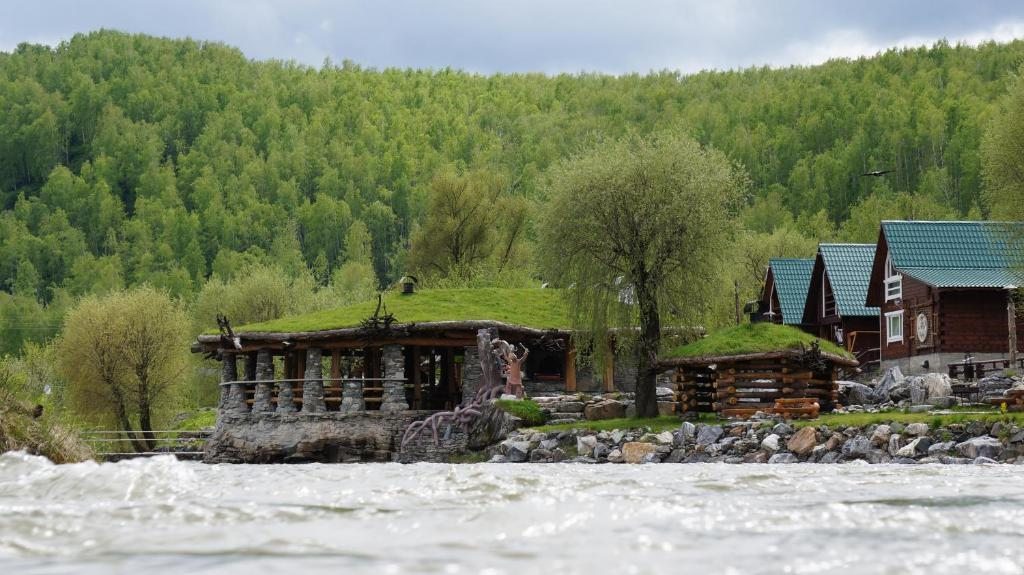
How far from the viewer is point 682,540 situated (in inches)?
370

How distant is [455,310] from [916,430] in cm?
1746

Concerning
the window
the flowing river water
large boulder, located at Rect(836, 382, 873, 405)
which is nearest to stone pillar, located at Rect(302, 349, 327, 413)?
large boulder, located at Rect(836, 382, 873, 405)

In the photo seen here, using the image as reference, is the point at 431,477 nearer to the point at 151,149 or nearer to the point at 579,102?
the point at 151,149

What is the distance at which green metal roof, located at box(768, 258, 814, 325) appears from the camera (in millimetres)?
57031

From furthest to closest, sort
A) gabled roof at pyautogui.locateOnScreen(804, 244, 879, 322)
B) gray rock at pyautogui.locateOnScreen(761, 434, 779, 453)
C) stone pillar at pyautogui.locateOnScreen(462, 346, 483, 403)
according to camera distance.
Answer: gabled roof at pyautogui.locateOnScreen(804, 244, 879, 322), stone pillar at pyautogui.locateOnScreen(462, 346, 483, 403), gray rock at pyautogui.locateOnScreen(761, 434, 779, 453)

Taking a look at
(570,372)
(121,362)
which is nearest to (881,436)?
(570,372)

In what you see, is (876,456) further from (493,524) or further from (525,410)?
(493,524)

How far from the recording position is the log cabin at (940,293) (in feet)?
143

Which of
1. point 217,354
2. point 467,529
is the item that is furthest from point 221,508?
point 217,354

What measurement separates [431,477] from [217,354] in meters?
28.0

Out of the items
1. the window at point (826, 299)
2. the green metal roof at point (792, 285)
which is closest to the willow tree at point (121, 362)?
the green metal roof at point (792, 285)


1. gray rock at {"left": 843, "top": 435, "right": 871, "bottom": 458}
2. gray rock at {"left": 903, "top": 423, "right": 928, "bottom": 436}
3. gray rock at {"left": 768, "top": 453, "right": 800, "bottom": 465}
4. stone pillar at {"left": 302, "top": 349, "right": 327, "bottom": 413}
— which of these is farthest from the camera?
stone pillar at {"left": 302, "top": 349, "right": 327, "bottom": 413}

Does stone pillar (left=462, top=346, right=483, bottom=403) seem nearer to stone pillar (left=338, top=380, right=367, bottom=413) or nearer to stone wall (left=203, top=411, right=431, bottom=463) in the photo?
stone wall (left=203, top=411, right=431, bottom=463)

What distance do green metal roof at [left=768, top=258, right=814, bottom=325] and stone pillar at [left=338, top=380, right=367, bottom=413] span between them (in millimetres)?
25960
